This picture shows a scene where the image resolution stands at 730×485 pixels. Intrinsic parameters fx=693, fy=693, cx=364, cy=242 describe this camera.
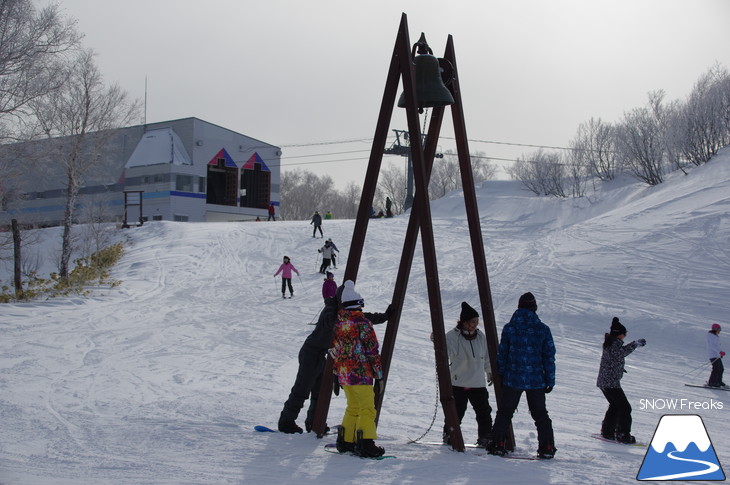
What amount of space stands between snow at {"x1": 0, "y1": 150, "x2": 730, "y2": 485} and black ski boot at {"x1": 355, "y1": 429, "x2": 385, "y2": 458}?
12cm

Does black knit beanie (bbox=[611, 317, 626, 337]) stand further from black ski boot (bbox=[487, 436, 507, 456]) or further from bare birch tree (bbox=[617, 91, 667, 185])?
bare birch tree (bbox=[617, 91, 667, 185])

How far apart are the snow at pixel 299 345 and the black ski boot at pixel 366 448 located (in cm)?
12

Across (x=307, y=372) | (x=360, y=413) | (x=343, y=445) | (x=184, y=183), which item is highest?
(x=184, y=183)

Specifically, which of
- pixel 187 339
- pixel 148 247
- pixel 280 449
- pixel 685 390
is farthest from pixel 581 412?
pixel 148 247

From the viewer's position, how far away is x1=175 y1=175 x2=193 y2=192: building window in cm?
4469

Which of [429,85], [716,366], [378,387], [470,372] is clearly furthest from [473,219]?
[716,366]

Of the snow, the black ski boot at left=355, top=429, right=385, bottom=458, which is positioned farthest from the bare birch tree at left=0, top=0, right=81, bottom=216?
the black ski boot at left=355, top=429, right=385, bottom=458

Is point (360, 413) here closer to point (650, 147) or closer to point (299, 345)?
point (299, 345)

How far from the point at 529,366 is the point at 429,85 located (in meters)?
2.94

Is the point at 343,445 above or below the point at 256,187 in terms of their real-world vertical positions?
below

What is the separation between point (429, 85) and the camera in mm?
7020

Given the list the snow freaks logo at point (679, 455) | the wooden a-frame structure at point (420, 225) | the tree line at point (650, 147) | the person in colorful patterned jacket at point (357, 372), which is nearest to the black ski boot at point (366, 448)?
the person in colorful patterned jacket at point (357, 372)

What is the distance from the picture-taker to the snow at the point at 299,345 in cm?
591

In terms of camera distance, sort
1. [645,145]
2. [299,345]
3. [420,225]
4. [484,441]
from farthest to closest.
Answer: [645,145]
[299,345]
[484,441]
[420,225]
